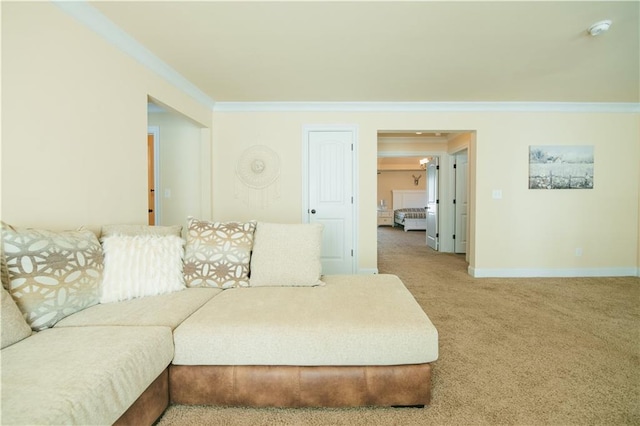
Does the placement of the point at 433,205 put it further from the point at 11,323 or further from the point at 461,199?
the point at 11,323

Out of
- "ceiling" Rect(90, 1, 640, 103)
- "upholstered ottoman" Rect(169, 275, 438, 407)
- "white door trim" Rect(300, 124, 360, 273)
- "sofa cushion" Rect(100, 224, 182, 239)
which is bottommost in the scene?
"upholstered ottoman" Rect(169, 275, 438, 407)

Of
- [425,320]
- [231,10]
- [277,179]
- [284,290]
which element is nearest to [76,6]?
[231,10]

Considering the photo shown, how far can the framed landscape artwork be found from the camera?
13.3ft

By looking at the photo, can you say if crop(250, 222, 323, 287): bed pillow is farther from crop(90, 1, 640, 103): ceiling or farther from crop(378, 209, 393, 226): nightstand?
crop(378, 209, 393, 226): nightstand

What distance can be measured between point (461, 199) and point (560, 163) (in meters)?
2.06

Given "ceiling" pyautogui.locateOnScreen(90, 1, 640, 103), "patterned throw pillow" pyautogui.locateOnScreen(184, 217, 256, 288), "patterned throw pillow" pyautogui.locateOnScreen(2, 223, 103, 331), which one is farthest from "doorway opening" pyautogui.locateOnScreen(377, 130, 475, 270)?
"patterned throw pillow" pyautogui.locateOnScreen(2, 223, 103, 331)

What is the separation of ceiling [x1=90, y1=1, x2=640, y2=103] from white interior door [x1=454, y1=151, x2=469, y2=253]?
243cm

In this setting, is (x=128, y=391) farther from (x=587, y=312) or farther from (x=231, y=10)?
(x=587, y=312)

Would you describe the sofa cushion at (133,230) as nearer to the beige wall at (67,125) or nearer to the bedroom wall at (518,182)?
the beige wall at (67,125)

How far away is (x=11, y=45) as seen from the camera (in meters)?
1.51

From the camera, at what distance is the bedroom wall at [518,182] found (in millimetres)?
4039

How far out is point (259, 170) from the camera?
4059 mm

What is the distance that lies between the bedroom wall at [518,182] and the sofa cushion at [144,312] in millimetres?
2363

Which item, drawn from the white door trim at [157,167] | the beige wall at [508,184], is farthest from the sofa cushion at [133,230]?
the white door trim at [157,167]
